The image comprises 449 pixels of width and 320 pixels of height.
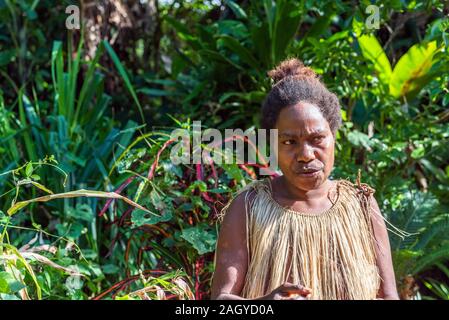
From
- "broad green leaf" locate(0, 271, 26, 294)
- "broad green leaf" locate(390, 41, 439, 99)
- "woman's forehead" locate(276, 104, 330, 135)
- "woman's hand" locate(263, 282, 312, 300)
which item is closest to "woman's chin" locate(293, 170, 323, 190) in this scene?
"woman's forehead" locate(276, 104, 330, 135)

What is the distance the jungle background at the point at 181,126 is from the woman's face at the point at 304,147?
2.04 ft

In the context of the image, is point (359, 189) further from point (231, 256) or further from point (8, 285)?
point (8, 285)

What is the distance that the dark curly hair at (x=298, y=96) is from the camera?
2.33 m

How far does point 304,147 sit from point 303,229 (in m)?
0.25

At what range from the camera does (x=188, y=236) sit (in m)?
2.93

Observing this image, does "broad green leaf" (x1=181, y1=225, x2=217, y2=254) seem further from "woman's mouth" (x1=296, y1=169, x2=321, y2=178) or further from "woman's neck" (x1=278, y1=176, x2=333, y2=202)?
"woman's mouth" (x1=296, y1=169, x2=321, y2=178)

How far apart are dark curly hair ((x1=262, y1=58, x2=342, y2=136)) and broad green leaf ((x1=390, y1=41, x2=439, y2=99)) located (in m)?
1.92

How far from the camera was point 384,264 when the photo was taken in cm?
230

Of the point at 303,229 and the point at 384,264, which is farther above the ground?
the point at 303,229

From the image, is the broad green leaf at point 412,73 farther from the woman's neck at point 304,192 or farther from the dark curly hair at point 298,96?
the woman's neck at point 304,192

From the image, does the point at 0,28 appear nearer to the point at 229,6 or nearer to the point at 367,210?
the point at 229,6

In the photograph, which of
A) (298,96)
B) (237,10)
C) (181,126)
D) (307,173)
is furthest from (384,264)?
(237,10)

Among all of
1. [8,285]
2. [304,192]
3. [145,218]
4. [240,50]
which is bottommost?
[8,285]

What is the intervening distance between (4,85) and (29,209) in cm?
163
